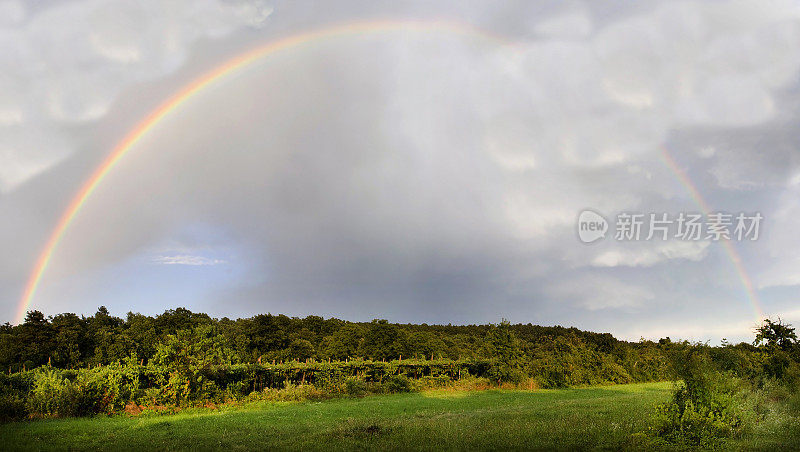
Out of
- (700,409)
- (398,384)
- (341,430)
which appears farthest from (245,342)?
(700,409)

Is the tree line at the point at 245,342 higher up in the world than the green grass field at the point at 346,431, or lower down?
higher up

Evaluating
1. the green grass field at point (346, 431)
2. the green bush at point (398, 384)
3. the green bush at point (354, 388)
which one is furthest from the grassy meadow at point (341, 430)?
the green bush at point (398, 384)

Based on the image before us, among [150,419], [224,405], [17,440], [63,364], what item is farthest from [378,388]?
[63,364]

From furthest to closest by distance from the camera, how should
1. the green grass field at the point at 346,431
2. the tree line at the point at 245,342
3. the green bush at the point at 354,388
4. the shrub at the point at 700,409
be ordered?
the tree line at the point at 245,342 → the green bush at the point at 354,388 → the shrub at the point at 700,409 → the green grass field at the point at 346,431

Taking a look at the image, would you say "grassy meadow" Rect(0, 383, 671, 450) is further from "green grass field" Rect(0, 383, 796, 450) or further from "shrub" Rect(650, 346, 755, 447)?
"shrub" Rect(650, 346, 755, 447)

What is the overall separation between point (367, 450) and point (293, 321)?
65309 mm

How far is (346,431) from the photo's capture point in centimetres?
1440

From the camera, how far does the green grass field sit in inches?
484

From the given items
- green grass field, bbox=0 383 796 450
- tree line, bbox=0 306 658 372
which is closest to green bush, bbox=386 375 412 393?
tree line, bbox=0 306 658 372

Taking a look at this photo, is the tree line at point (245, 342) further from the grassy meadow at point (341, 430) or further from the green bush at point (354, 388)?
the grassy meadow at point (341, 430)

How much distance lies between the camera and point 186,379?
23219 mm

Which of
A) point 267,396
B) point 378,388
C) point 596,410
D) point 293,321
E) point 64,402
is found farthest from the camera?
point 293,321

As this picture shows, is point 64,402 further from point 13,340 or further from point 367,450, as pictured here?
point 13,340

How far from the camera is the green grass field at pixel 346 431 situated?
40.3ft
